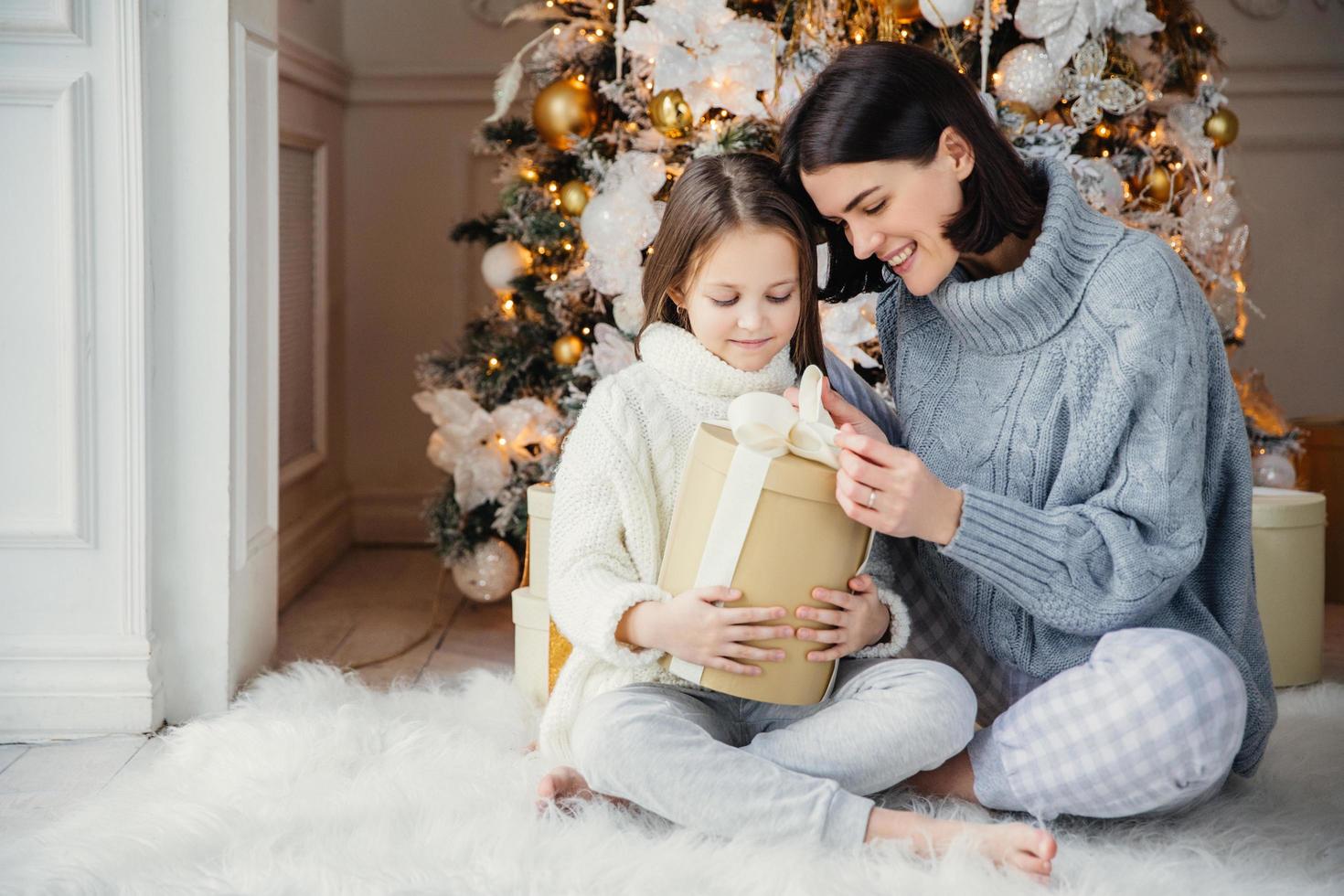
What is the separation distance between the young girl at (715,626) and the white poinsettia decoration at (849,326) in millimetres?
411

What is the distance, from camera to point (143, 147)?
165 centimetres

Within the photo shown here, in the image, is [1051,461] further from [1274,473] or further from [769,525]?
[1274,473]

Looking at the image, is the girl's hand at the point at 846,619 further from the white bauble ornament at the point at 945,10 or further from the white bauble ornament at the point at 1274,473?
the white bauble ornament at the point at 1274,473

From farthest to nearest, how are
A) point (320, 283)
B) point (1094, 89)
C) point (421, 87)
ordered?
point (421, 87) < point (320, 283) < point (1094, 89)

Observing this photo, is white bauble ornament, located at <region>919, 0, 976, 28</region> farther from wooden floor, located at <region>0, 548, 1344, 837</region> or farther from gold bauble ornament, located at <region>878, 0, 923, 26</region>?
wooden floor, located at <region>0, 548, 1344, 837</region>

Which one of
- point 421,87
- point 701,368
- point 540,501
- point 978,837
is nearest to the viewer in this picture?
point 978,837

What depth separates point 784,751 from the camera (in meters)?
1.33

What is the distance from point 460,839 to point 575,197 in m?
1.14

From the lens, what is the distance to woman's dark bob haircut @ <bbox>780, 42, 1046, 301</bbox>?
137cm

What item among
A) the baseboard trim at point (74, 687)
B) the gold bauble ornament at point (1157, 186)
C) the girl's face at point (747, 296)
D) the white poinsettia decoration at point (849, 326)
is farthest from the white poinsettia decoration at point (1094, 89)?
the baseboard trim at point (74, 687)

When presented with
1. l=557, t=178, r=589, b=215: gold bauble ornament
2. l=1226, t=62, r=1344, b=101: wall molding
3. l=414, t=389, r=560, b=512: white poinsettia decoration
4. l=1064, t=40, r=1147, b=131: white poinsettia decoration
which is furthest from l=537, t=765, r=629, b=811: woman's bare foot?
l=1226, t=62, r=1344, b=101: wall molding

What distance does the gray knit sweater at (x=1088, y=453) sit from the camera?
132cm

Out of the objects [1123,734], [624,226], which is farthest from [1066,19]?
[1123,734]

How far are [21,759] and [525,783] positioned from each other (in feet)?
2.16
